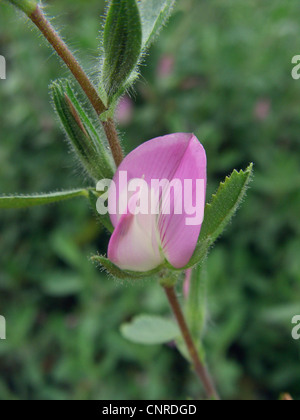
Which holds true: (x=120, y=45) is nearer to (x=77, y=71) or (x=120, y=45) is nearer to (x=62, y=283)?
(x=77, y=71)

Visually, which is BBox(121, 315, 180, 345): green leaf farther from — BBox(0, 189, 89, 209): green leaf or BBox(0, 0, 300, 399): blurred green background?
BBox(0, 0, 300, 399): blurred green background

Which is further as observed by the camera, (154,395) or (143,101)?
(143,101)

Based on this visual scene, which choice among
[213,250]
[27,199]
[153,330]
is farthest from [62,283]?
[27,199]

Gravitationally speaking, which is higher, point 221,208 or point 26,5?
point 26,5

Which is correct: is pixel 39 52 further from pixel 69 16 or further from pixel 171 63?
pixel 171 63

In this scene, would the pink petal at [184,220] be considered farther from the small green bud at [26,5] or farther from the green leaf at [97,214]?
the small green bud at [26,5]

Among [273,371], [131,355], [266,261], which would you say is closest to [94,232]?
[131,355]

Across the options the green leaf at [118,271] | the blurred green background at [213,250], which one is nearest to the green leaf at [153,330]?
the green leaf at [118,271]
